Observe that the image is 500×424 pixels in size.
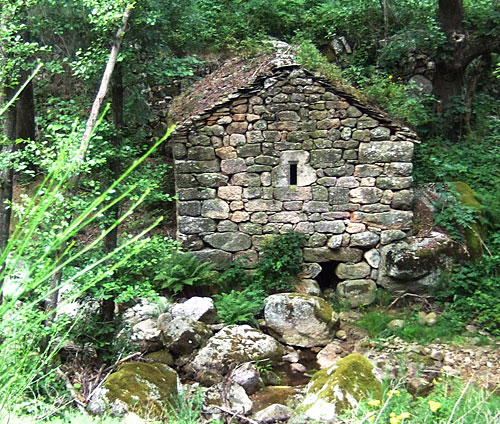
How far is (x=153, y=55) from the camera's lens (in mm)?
6867

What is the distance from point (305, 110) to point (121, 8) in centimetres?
346

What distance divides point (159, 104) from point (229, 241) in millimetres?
4361

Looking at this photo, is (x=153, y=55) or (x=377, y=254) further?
(x=377, y=254)

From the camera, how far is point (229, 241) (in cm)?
808

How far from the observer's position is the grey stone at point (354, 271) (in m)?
8.06

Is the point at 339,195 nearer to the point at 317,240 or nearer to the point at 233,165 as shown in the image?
the point at 317,240

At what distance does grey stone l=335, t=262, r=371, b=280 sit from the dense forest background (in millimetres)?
1160

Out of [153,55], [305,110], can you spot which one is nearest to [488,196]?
[305,110]

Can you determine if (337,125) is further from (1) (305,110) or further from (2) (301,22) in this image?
(2) (301,22)

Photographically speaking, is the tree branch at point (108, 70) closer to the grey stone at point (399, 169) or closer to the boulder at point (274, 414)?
the boulder at point (274, 414)

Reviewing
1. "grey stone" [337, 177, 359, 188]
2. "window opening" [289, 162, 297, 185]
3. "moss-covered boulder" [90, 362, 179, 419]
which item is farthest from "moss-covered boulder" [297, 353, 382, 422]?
"window opening" [289, 162, 297, 185]

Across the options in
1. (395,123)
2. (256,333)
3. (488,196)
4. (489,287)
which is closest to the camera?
(256,333)

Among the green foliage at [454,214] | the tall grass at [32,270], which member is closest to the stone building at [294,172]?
the green foliage at [454,214]

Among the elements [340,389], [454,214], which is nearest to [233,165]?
[454,214]
